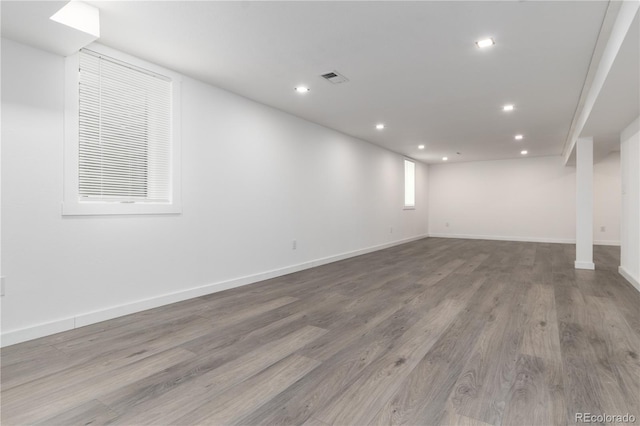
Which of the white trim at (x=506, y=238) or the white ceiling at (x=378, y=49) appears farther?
the white trim at (x=506, y=238)

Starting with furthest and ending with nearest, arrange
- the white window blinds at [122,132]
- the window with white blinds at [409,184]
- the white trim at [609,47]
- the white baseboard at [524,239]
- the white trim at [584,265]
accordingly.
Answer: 1. the window with white blinds at [409,184]
2. the white baseboard at [524,239]
3. the white trim at [584,265]
4. the white window blinds at [122,132]
5. the white trim at [609,47]

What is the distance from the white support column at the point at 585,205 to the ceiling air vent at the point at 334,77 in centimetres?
409

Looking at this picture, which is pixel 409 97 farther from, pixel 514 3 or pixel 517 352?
pixel 517 352

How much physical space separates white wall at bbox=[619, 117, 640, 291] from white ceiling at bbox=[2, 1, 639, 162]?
292 mm

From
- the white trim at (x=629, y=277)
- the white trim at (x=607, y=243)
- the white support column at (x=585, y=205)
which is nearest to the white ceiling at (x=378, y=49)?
the white support column at (x=585, y=205)

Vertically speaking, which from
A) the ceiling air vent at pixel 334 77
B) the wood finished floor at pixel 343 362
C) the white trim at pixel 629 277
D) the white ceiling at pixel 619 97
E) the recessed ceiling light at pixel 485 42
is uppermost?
the ceiling air vent at pixel 334 77

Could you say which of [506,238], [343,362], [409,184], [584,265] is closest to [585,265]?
[584,265]

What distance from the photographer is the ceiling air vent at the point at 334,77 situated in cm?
339

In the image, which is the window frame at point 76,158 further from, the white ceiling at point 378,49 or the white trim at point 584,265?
the white trim at point 584,265

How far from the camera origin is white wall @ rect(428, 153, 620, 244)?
7.99 meters

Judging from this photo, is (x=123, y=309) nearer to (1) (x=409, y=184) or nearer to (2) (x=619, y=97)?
(2) (x=619, y=97)

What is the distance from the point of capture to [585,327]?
8.62 feet

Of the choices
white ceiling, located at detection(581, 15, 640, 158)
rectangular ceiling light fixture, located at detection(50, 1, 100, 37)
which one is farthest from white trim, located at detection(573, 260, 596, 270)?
rectangular ceiling light fixture, located at detection(50, 1, 100, 37)

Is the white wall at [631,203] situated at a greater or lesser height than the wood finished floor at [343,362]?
greater
